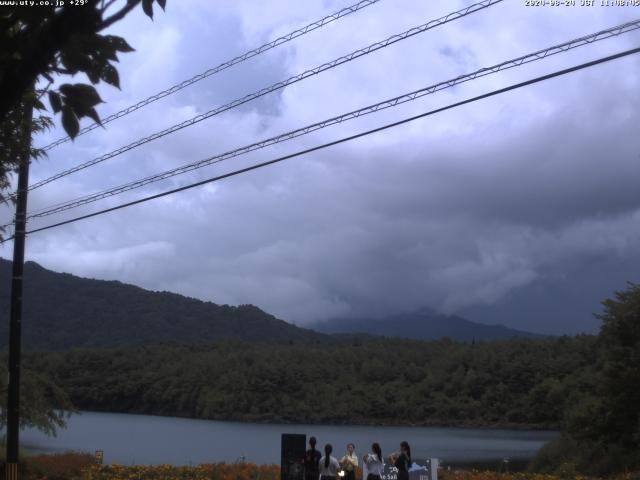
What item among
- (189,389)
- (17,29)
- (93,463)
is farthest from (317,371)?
(17,29)

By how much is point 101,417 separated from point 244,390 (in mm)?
10866

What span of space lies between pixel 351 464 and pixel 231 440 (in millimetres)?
27056

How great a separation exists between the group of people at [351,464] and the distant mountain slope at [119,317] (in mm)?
73153

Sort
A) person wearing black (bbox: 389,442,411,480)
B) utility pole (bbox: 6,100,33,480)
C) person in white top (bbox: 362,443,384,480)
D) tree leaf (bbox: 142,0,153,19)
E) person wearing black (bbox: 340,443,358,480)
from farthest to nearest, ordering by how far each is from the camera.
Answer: utility pole (bbox: 6,100,33,480)
person wearing black (bbox: 340,443,358,480)
person in white top (bbox: 362,443,384,480)
person wearing black (bbox: 389,442,411,480)
tree leaf (bbox: 142,0,153,19)

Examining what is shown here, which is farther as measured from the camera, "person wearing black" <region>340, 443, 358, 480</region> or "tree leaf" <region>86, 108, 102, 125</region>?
"person wearing black" <region>340, 443, 358, 480</region>

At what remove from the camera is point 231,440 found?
4222 centimetres

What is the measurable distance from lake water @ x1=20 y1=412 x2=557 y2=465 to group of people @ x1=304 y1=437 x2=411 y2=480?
509 inches

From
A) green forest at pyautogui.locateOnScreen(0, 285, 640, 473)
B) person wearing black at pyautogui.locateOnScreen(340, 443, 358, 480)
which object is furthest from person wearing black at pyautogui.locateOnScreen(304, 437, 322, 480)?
green forest at pyautogui.locateOnScreen(0, 285, 640, 473)

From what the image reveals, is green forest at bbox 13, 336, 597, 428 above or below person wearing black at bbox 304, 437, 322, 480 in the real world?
above

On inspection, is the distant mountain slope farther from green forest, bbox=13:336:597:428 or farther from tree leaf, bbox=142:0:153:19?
tree leaf, bbox=142:0:153:19

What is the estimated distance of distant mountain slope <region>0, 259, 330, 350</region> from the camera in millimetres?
95375

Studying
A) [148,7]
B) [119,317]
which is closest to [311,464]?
[148,7]

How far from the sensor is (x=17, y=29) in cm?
461

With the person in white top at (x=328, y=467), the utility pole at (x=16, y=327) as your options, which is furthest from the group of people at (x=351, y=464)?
the utility pole at (x=16, y=327)
